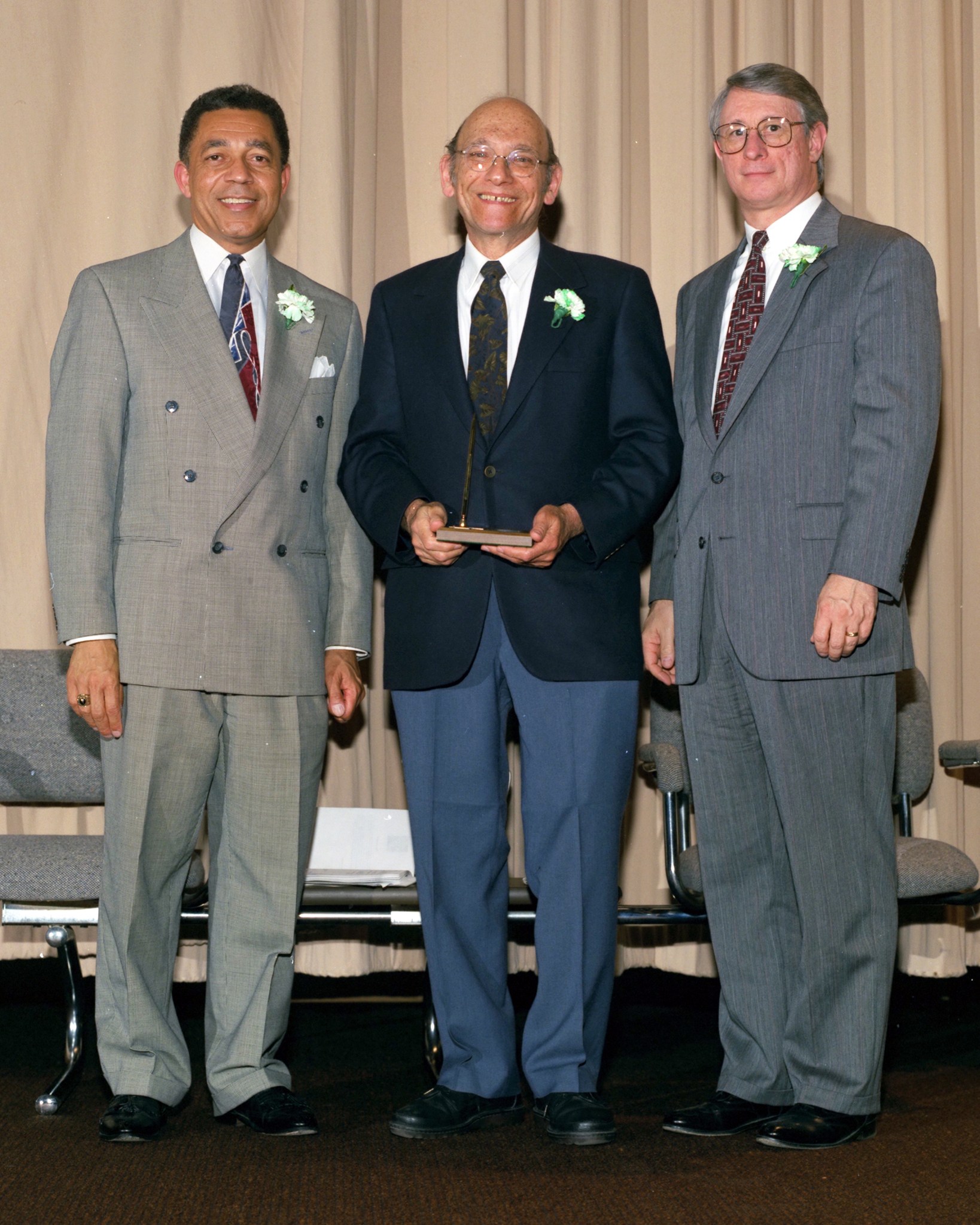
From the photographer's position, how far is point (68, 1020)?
3.05 metres

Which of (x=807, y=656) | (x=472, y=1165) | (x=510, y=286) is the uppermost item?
(x=510, y=286)

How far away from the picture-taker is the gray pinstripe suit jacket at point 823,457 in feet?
8.38

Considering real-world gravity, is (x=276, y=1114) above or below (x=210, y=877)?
below

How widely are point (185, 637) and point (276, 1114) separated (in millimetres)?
985

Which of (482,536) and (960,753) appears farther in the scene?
(960,753)

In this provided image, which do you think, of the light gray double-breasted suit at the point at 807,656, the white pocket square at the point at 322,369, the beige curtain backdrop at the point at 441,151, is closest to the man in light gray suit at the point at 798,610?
the light gray double-breasted suit at the point at 807,656

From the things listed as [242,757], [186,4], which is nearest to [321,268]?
[186,4]

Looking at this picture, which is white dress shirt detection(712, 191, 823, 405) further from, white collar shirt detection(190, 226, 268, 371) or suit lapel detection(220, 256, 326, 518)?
white collar shirt detection(190, 226, 268, 371)

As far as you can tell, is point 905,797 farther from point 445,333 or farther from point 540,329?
point 445,333

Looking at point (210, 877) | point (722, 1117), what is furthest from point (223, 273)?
point (722, 1117)

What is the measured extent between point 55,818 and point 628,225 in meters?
2.48

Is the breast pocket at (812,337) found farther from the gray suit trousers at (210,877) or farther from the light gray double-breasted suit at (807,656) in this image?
the gray suit trousers at (210,877)

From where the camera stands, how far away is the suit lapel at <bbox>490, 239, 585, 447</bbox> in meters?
2.76

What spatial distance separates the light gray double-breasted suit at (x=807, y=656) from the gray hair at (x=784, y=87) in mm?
223
